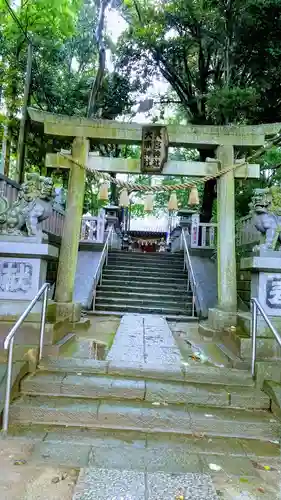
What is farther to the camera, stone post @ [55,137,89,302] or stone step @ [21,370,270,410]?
stone post @ [55,137,89,302]

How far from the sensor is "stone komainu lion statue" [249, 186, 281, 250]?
17.4 ft

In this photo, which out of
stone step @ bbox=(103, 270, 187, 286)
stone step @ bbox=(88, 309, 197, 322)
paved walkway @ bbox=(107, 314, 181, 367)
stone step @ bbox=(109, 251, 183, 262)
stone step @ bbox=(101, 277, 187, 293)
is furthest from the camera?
stone step @ bbox=(109, 251, 183, 262)

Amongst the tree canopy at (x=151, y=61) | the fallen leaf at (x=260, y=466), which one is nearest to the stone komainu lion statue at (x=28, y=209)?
the fallen leaf at (x=260, y=466)

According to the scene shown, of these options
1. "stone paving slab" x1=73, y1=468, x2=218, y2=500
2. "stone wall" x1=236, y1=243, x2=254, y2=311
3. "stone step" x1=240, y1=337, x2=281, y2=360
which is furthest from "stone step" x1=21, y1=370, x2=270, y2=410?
A: "stone wall" x1=236, y1=243, x2=254, y2=311

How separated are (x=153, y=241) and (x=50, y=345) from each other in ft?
77.6

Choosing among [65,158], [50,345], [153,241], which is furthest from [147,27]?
[153,241]

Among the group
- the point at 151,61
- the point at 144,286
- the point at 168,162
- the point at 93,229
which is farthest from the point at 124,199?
the point at 151,61

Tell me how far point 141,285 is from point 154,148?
5145 millimetres

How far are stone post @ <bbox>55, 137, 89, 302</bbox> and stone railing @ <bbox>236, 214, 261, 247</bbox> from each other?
440 cm

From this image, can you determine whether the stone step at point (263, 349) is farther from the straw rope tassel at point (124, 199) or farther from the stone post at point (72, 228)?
the straw rope tassel at point (124, 199)

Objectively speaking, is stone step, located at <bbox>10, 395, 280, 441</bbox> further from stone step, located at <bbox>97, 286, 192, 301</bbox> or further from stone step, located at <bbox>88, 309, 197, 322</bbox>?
stone step, located at <bbox>97, 286, 192, 301</bbox>

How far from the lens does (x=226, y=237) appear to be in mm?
6859

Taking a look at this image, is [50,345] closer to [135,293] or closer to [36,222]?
[36,222]

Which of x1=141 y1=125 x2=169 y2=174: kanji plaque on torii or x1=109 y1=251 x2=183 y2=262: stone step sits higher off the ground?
x1=141 y1=125 x2=169 y2=174: kanji plaque on torii
